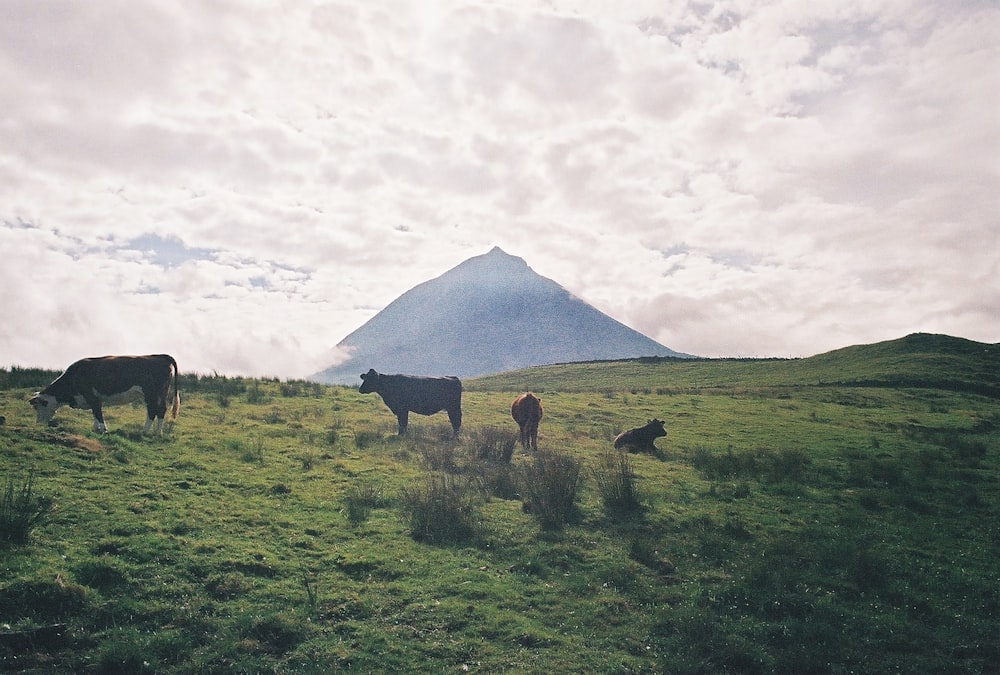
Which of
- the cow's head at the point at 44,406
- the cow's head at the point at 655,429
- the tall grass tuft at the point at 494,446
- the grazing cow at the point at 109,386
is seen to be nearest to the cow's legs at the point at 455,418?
the tall grass tuft at the point at 494,446

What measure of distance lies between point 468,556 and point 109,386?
499 inches

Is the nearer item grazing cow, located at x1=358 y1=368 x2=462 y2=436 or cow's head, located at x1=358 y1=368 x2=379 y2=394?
grazing cow, located at x1=358 y1=368 x2=462 y2=436

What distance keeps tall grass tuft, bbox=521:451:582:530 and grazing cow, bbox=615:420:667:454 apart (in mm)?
7488

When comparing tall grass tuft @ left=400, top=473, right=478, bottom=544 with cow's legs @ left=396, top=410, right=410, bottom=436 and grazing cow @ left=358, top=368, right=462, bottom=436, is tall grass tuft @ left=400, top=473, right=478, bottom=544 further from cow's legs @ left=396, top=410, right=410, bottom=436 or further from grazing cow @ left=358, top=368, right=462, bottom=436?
grazing cow @ left=358, top=368, right=462, bottom=436

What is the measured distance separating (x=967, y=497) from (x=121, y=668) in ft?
66.1

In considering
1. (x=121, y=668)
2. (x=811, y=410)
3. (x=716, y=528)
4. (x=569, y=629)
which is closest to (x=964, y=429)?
(x=811, y=410)

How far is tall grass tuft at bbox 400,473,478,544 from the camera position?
1392 cm

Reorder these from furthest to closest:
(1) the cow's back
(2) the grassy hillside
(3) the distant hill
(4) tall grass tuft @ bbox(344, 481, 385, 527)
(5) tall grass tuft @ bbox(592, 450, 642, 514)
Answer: (3) the distant hill < (1) the cow's back < (5) tall grass tuft @ bbox(592, 450, 642, 514) < (4) tall grass tuft @ bbox(344, 481, 385, 527) < (2) the grassy hillside

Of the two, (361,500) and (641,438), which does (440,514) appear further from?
(641,438)

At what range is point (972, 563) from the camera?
1374 centimetres

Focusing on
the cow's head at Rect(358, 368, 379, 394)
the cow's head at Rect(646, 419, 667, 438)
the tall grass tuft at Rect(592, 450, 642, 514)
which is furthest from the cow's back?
the tall grass tuft at Rect(592, 450, 642, 514)

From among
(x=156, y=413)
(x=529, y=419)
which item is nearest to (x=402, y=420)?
(x=529, y=419)

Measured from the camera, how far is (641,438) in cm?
2470

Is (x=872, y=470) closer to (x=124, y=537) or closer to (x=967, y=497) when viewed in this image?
(x=967, y=497)
